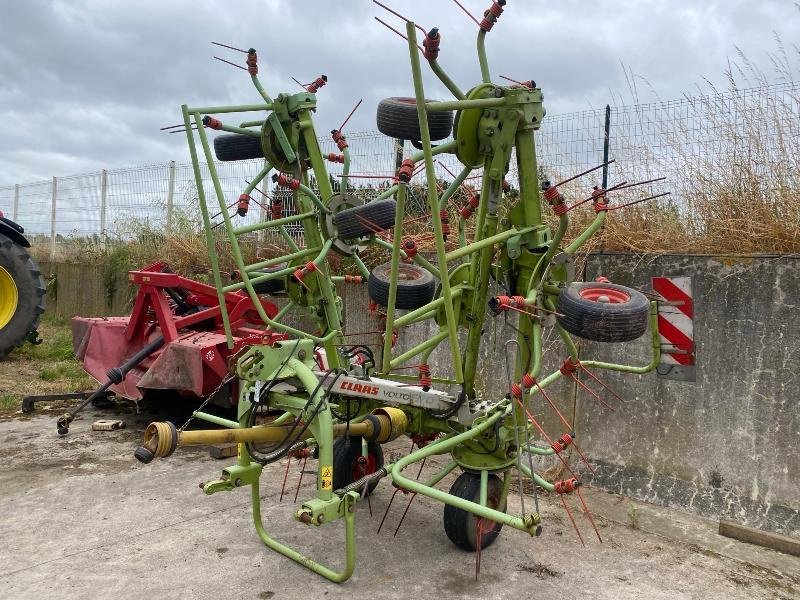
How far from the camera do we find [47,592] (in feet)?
9.62

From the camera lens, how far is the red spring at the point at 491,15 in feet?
10.6

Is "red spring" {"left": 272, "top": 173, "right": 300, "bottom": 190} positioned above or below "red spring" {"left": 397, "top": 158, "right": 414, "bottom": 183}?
above

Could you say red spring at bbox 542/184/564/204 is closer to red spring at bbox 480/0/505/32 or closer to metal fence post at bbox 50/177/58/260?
red spring at bbox 480/0/505/32

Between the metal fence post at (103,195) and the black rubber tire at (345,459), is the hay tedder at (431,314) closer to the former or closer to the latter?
the black rubber tire at (345,459)

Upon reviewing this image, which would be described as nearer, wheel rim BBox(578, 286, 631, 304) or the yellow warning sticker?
the yellow warning sticker

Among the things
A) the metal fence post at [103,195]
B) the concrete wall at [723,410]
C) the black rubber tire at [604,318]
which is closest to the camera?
the black rubber tire at [604,318]

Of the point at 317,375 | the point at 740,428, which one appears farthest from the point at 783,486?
the point at 317,375

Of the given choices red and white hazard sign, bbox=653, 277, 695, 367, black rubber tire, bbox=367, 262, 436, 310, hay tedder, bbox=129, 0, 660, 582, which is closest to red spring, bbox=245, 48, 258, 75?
hay tedder, bbox=129, 0, 660, 582

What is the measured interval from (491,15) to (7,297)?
6.73m

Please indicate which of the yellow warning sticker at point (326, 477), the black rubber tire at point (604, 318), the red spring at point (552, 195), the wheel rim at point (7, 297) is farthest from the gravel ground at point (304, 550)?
the wheel rim at point (7, 297)

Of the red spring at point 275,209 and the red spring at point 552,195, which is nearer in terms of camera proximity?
the red spring at point 552,195

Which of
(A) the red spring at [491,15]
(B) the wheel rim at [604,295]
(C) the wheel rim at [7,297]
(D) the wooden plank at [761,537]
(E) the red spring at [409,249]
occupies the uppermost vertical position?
(A) the red spring at [491,15]

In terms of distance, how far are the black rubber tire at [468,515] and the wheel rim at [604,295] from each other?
39.4 inches

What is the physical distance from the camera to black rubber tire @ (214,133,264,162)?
4.18m
